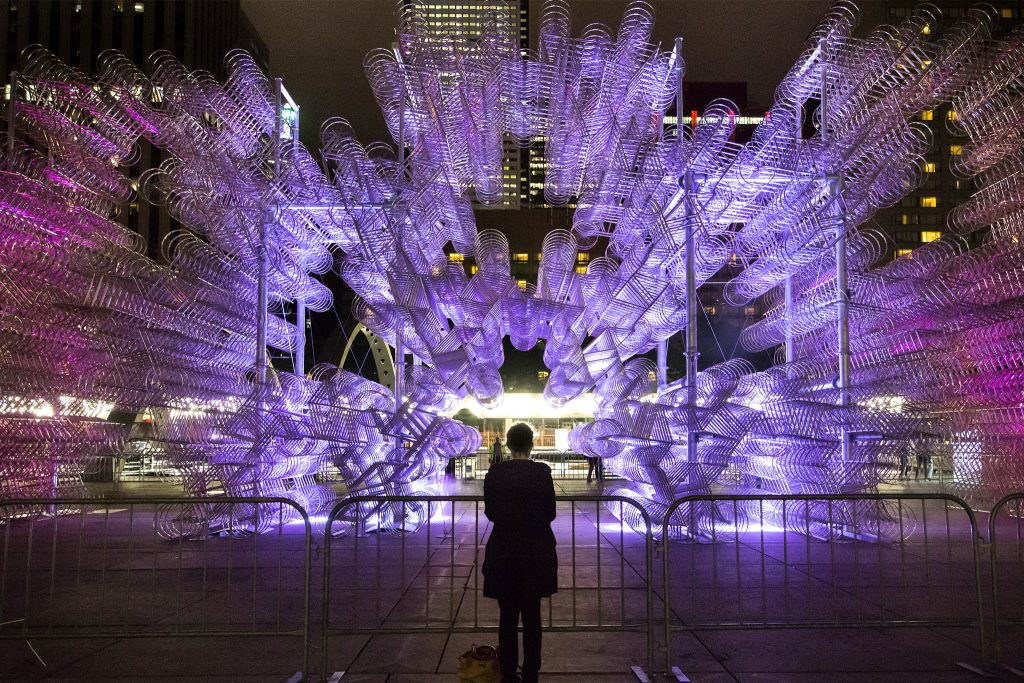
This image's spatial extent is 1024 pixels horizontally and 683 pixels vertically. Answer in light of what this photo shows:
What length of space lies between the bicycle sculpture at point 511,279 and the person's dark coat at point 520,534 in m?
6.21

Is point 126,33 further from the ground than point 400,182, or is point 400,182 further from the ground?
point 126,33

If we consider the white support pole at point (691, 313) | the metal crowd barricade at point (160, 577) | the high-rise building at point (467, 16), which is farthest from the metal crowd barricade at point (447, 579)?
the high-rise building at point (467, 16)

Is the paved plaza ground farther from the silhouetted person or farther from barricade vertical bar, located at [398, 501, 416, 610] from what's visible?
the silhouetted person

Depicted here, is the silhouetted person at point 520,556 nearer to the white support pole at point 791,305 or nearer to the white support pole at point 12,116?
the white support pole at point 791,305

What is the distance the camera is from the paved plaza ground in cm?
592

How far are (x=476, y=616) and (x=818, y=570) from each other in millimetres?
4777

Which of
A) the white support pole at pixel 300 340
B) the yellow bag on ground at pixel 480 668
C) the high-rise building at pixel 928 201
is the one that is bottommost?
the yellow bag on ground at pixel 480 668

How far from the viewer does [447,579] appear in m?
9.27

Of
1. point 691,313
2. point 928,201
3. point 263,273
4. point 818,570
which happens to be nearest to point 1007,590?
point 818,570

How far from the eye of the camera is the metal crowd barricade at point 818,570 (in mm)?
6590

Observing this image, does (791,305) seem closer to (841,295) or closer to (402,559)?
(841,295)

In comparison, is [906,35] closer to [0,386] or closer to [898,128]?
[898,128]

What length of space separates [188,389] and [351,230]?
328 cm

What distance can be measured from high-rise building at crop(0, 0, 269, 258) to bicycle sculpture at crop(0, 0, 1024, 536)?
218 feet
